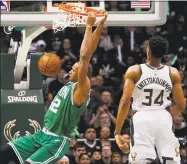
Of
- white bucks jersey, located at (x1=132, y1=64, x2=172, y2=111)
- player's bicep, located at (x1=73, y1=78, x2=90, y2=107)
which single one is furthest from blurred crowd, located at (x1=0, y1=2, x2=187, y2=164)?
white bucks jersey, located at (x1=132, y1=64, x2=172, y2=111)

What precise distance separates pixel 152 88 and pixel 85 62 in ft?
2.53

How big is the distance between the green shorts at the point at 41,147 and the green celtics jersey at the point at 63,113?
0.34 ft

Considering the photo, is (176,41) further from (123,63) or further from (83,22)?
(83,22)

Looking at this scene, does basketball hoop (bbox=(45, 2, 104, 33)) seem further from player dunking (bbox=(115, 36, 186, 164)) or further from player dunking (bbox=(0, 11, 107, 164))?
player dunking (bbox=(115, 36, 186, 164))

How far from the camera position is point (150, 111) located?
826 cm

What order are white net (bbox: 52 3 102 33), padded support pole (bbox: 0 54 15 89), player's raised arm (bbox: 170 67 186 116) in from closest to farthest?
A: 1. player's raised arm (bbox: 170 67 186 116)
2. white net (bbox: 52 3 102 33)
3. padded support pole (bbox: 0 54 15 89)

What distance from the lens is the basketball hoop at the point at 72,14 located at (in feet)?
31.5

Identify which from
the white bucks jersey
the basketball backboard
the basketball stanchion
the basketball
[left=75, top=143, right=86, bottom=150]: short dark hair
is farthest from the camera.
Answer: [left=75, top=143, right=86, bottom=150]: short dark hair

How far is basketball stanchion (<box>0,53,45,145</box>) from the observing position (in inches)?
417

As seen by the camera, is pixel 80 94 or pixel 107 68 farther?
pixel 107 68

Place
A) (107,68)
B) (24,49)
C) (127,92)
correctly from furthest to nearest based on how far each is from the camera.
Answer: (107,68)
(24,49)
(127,92)

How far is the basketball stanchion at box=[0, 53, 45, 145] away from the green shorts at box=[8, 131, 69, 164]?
6.65 ft

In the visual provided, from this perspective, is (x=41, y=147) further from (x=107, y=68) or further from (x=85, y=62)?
(x=107, y=68)

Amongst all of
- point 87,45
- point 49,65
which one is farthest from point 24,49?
point 87,45
